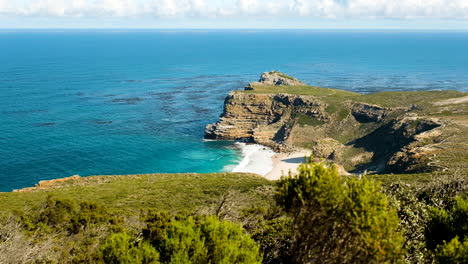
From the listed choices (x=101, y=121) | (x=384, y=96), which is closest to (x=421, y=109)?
(x=384, y=96)

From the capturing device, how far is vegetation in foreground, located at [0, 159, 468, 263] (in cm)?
1616

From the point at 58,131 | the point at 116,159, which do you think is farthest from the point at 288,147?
the point at 58,131

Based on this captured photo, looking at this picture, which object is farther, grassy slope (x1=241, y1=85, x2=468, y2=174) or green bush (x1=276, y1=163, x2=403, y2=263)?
grassy slope (x1=241, y1=85, x2=468, y2=174)

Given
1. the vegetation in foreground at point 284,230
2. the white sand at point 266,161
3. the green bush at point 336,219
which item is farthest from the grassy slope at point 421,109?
the green bush at point 336,219

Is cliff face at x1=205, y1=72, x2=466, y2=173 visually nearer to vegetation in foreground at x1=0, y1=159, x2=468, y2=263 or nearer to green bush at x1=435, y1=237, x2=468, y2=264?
vegetation in foreground at x1=0, y1=159, x2=468, y2=263

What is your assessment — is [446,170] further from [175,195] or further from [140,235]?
[140,235]

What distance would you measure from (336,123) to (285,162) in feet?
68.3

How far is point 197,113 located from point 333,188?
109 m

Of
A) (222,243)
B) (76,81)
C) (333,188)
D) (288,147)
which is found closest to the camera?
(333,188)

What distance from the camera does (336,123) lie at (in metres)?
96.2

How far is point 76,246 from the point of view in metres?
24.6

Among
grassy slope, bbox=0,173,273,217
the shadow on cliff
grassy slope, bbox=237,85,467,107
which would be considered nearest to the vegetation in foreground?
grassy slope, bbox=0,173,273,217

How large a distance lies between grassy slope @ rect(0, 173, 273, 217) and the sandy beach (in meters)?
27.3

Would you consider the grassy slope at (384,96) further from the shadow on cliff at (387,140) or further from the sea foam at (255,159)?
the sea foam at (255,159)
